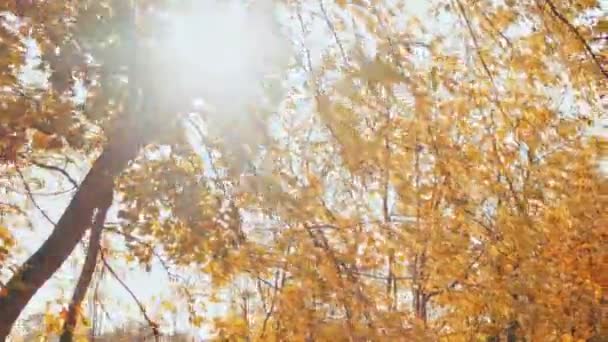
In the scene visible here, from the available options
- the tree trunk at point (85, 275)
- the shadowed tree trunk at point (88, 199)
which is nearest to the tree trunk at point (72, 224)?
the shadowed tree trunk at point (88, 199)

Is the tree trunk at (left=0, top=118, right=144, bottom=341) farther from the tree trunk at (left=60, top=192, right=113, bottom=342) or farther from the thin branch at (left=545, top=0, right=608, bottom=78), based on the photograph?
the thin branch at (left=545, top=0, right=608, bottom=78)

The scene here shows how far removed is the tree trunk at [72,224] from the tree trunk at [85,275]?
0.70ft

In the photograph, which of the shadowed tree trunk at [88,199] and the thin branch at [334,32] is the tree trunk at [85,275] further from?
the thin branch at [334,32]

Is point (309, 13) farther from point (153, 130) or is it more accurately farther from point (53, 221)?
point (53, 221)

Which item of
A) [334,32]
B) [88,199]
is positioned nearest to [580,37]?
[334,32]

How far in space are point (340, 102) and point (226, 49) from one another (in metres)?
0.52

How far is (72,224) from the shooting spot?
350 cm

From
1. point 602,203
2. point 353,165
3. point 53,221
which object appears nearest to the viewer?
point 353,165

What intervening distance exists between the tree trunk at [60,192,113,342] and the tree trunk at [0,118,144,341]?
8.4 inches

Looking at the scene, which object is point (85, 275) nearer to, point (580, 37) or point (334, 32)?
point (334, 32)

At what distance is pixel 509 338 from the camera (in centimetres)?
787

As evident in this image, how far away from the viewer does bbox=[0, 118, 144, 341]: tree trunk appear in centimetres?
316

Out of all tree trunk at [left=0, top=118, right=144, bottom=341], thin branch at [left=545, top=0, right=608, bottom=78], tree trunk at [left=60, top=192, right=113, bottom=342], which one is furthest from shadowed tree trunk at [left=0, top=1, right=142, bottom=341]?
thin branch at [left=545, top=0, right=608, bottom=78]

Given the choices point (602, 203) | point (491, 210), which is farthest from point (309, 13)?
point (602, 203)
